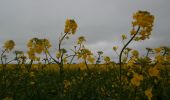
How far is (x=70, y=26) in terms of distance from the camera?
5.69 metres

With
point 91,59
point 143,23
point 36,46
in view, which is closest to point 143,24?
point 143,23

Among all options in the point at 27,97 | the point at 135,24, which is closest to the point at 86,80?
the point at 27,97

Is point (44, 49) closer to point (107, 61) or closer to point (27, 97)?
point (27, 97)

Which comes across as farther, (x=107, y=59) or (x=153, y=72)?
(x=107, y=59)

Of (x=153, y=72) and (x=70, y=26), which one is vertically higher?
(x=70, y=26)

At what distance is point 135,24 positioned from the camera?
447 cm

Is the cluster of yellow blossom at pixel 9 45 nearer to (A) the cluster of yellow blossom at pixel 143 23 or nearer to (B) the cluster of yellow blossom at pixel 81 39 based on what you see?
(B) the cluster of yellow blossom at pixel 81 39

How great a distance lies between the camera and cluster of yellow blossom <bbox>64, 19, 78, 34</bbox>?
560cm

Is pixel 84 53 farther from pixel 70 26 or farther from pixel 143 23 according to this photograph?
pixel 143 23

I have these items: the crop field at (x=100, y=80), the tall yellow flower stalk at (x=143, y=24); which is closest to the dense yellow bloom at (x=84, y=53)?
the crop field at (x=100, y=80)

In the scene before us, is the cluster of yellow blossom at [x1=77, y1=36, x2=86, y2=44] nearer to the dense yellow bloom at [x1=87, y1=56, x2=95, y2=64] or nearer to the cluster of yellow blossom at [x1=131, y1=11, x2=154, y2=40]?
the dense yellow bloom at [x1=87, y1=56, x2=95, y2=64]

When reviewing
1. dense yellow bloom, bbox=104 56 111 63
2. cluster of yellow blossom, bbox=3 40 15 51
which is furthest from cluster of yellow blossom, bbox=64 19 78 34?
dense yellow bloom, bbox=104 56 111 63

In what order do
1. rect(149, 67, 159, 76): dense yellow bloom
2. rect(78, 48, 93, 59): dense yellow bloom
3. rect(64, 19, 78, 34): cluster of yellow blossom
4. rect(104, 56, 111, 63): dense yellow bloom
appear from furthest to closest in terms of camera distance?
rect(104, 56, 111, 63): dense yellow bloom → rect(78, 48, 93, 59): dense yellow bloom → rect(64, 19, 78, 34): cluster of yellow blossom → rect(149, 67, 159, 76): dense yellow bloom

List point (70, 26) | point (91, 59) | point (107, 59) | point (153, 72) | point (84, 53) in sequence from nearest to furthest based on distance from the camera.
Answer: point (153, 72) < point (70, 26) < point (84, 53) < point (91, 59) < point (107, 59)
